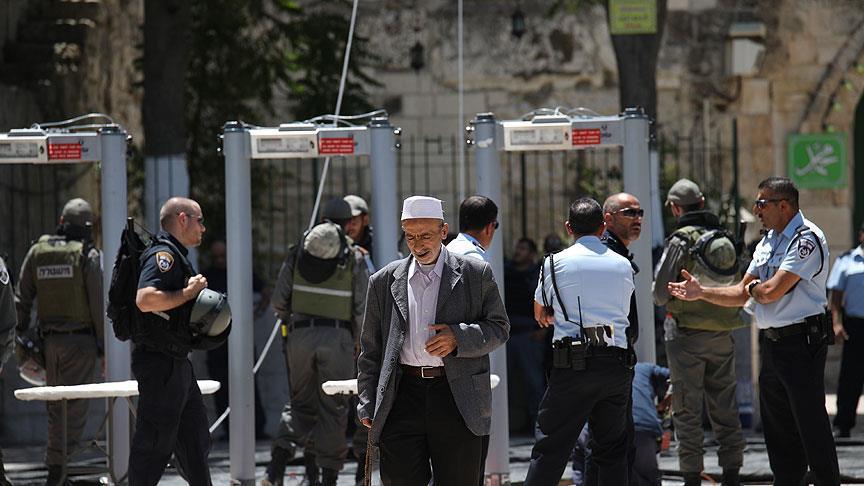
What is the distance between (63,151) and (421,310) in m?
3.91

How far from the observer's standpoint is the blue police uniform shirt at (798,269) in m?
8.07

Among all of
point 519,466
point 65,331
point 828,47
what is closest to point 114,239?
point 65,331

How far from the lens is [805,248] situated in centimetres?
806

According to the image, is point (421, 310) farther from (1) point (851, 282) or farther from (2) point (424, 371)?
(1) point (851, 282)

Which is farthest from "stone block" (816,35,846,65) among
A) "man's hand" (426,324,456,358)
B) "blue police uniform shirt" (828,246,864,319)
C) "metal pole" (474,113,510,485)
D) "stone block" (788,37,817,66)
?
"man's hand" (426,324,456,358)

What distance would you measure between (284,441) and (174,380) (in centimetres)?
192

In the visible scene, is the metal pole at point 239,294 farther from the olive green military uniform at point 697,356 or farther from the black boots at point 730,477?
the black boots at point 730,477

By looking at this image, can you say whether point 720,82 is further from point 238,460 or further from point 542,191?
point 238,460

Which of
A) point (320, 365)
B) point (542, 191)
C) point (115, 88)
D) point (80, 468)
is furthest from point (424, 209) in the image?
point (542, 191)

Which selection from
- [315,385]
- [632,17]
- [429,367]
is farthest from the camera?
[632,17]

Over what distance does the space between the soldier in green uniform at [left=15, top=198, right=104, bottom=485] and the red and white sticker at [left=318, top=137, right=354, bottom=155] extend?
2.10 meters

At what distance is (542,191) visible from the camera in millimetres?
19250

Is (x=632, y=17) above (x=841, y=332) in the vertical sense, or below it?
above

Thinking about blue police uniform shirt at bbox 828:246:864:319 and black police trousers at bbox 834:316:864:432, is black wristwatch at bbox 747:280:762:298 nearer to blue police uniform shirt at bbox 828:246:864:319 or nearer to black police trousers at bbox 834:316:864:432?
black police trousers at bbox 834:316:864:432
